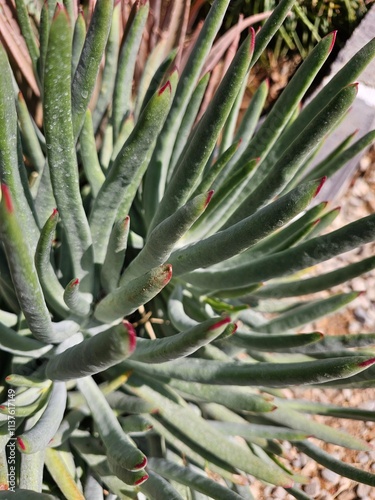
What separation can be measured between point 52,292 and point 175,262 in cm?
21

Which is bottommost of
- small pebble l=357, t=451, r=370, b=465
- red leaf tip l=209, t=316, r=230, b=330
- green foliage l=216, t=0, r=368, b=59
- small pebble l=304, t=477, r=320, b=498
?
small pebble l=304, t=477, r=320, b=498

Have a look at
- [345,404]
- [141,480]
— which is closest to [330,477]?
[345,404]

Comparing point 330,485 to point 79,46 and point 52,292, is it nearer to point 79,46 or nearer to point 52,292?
point 52,292

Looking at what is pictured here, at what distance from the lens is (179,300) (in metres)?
1.02

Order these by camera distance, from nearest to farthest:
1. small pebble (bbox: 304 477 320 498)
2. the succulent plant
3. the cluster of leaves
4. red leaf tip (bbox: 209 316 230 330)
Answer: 1. red leaf tip (bbox: 209 316 230 330)
2. the succulent plant
3. small pebble (bbox: 304 477 320 498)
4. the cluster of leaves

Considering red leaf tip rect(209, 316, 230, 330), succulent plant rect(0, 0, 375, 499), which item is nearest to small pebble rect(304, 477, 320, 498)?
succulent plant rect(0, 0, 375, 499)

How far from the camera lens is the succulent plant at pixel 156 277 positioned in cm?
68

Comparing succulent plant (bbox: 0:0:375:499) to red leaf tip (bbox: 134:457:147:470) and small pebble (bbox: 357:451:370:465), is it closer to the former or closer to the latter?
red leaf tip (bbox: 134:457:147:470)

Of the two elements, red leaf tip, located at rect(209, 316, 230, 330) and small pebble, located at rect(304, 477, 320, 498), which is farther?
small pebble, located at rect(304, 477, 320, 498)

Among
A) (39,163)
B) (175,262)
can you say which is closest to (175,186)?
A: (175,262)

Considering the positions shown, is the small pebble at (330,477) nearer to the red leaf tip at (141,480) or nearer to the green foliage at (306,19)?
the red leaf tip at (141,480)

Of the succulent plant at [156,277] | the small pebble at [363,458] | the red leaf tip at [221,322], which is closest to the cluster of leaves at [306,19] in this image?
the succulent plant at [156,277]

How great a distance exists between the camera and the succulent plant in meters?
0.68

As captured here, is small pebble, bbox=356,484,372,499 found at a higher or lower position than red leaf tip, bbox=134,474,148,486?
lower
